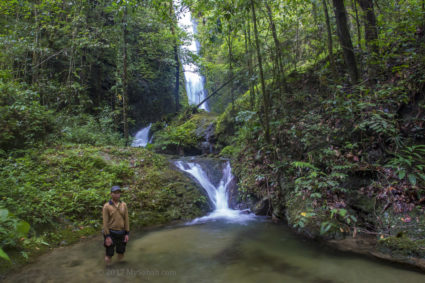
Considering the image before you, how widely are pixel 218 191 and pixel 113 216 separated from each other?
5.38 metres

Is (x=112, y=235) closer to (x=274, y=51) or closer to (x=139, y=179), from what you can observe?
(x=139, y=179)

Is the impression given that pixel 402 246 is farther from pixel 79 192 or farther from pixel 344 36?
pixel 79 192

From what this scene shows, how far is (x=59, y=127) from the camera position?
32.8ft

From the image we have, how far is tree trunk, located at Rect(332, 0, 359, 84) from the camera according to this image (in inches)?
251

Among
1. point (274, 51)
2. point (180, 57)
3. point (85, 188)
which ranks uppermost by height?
point (180, 57)

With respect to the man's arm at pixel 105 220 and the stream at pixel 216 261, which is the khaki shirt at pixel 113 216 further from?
the stream at pixel 216 261

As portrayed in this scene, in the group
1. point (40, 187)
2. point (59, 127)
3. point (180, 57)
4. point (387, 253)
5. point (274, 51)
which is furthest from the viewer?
point (180, 57)

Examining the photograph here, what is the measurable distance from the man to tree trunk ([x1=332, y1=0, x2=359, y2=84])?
21.0ft

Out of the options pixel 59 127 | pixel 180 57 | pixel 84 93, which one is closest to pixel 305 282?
pixel 59 127

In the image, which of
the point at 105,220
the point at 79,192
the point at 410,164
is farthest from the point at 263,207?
the point at 79,192

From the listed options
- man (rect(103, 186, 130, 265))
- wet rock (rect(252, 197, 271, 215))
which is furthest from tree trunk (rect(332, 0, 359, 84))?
man (rect(103, 186, 130, 265))

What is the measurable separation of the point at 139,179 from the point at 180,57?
40.8 ft

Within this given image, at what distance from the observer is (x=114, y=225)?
435cm

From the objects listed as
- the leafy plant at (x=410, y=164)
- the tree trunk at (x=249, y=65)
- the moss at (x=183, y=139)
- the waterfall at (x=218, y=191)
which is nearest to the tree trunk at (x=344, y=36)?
the leafy plant at (x=410, y=164)
